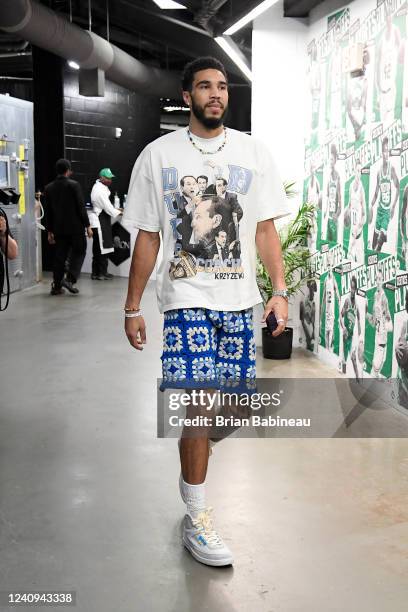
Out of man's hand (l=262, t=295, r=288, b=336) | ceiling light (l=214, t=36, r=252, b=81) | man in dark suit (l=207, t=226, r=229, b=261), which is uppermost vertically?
ceiling light (l=214, t=36, r=252, b=81)

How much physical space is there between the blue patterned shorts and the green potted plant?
128 inches

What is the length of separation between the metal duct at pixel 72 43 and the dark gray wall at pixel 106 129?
2.36 ft

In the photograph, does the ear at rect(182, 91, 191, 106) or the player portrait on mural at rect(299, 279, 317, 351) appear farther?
the player portrait on mural at rect(299, 279, 317, 351)

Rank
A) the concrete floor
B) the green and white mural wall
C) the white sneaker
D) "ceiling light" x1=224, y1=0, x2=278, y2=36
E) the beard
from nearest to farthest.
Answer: the concrete floor → the white sneaker → the beard → the green and white mural wall → "ceiling light" x1=224, y1=0, x2=278, y2=36

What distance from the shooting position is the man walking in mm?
2807

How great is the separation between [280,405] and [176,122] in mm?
19877

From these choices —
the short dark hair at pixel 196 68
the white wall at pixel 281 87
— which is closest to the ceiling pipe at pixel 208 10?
the white wall at pixel 281 87

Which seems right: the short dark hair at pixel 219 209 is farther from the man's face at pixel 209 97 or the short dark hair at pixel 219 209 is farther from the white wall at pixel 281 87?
the white wall at pixel 281 87

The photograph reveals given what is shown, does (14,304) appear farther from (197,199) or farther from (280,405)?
(197,199)

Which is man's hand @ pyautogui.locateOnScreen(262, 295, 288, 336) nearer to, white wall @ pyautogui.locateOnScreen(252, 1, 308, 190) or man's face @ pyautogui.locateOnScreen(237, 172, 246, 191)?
man's face @ pyautogui.locateOnScreen(237, 172, 246, 191)

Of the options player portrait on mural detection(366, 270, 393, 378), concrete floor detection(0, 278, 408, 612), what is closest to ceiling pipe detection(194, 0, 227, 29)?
player portrait on mural detection(366, 270, 393, 378)

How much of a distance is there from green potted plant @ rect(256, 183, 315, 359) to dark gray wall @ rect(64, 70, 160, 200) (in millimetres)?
7570

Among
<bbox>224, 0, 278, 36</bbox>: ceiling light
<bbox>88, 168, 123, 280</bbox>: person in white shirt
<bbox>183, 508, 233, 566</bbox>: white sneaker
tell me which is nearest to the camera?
<bbox>183, 508, 233, 566</bbox>: white sneaker

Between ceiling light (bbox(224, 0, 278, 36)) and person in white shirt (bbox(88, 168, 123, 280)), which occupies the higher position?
ceiling light (bbox(224, 0, 278, 36))
